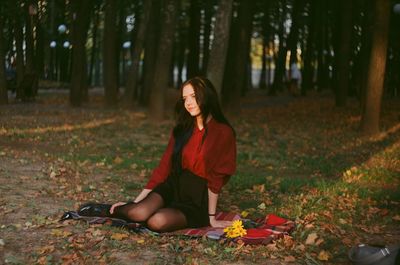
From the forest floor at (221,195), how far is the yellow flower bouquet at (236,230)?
0.11 metres

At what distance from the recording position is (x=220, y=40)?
1616 cm

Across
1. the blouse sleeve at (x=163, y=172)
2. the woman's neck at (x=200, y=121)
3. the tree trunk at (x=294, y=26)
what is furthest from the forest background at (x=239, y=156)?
the tree trunk at (x=294, y=26)

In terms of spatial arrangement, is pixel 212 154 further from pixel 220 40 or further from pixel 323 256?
pixel 220 40

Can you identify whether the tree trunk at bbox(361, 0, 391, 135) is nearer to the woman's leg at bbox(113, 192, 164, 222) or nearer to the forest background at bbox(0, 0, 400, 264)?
the forest background at bbox(0, 0, 400, 264)

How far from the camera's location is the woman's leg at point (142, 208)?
6191 millimetres

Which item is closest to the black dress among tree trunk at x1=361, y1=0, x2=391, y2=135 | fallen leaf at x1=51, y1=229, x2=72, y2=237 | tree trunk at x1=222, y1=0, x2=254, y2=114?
fallen leaf at x1=51, y1=229, x2=72, y2=237

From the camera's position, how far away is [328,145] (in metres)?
15.1

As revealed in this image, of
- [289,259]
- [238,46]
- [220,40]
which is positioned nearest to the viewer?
[289,259]

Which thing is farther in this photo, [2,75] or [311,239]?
[2,75]

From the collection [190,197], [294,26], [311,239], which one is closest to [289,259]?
[311,239]

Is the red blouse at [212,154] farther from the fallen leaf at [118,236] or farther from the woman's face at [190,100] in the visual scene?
the fallen leaf at [118,236]

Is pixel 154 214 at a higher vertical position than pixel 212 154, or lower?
lower

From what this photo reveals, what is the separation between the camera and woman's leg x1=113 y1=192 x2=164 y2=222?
20.3ft

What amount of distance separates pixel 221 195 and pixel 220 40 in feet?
25.8
